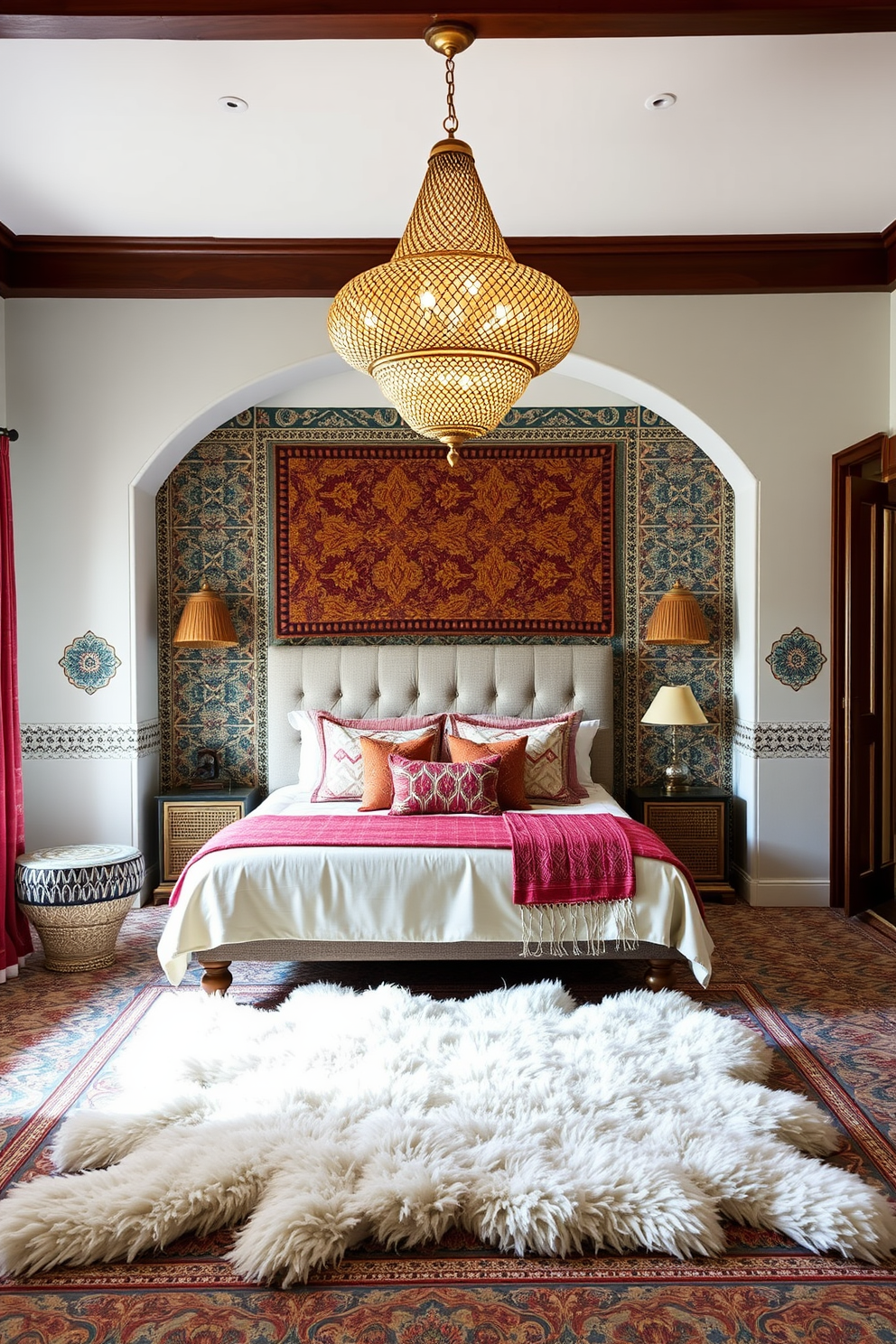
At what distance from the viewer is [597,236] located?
4559 mm

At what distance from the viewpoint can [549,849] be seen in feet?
11.8

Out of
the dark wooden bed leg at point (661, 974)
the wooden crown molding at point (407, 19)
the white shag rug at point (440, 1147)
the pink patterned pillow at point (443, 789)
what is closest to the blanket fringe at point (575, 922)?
→ the dark wooden bed leg at point (661, 974)

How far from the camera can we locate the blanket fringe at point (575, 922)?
353 centimetres

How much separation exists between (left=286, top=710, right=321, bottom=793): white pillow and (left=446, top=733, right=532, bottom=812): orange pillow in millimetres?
786

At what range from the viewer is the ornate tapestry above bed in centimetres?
532

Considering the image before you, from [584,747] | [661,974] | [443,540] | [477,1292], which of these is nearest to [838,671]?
[584,747]

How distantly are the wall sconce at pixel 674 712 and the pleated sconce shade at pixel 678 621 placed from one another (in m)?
0.25

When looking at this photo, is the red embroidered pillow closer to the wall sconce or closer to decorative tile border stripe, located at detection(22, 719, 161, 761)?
the wall sconce

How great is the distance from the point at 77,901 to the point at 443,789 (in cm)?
153

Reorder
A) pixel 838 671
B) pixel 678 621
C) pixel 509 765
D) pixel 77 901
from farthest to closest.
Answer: pixel 678 621 < pixel 838 671 < pixel 509 765 < pixel 77 901

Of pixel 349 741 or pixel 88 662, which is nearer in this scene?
pixel 349 741

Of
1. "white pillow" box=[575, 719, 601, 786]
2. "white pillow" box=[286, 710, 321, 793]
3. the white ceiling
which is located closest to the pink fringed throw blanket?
"white pillow" box=[286, 710, 321, 793]

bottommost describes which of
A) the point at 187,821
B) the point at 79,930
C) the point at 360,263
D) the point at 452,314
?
the point at 79,930

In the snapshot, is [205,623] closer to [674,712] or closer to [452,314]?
[674,712]
